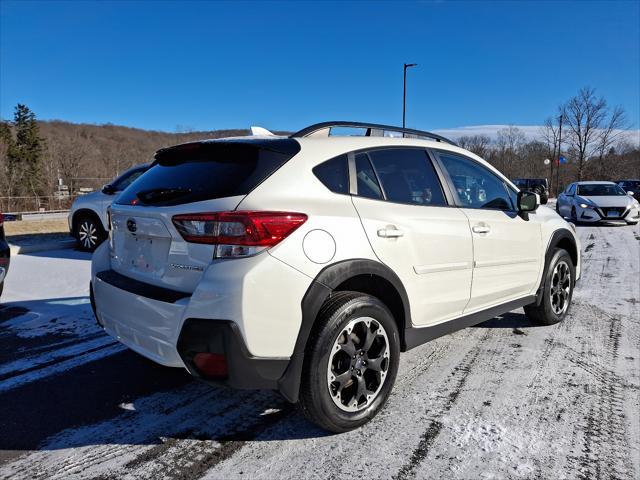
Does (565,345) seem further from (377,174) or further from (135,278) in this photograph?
(135,278)

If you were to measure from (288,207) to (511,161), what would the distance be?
6327 centimetres

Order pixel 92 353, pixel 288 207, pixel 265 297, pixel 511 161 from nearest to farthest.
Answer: pixel 265 297, pixel 288 207, pixel 92 353, pixel 511 161

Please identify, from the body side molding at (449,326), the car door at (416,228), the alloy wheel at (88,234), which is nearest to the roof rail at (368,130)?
the car door at (416,228)

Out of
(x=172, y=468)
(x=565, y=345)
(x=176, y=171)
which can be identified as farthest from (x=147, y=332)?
(x=565, y=345)

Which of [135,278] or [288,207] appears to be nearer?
[288,207]

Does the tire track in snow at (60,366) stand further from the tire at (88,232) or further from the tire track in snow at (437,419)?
the tire at (88,232)

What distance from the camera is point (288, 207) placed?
93.4 inches

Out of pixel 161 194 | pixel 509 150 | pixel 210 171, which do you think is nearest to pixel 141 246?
pixel 161 194

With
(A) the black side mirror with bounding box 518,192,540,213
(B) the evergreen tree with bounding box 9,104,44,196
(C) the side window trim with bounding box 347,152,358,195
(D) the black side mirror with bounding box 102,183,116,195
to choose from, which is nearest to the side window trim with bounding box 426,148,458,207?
(C) the side window trim with bounding box 347,152,358,195

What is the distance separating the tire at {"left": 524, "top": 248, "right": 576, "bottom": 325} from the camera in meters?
4.43

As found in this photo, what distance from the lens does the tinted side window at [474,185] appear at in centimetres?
357

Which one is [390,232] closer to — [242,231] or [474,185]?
[242,231]

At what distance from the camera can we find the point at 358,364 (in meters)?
2.64

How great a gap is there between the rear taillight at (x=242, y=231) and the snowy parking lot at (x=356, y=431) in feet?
3.62
